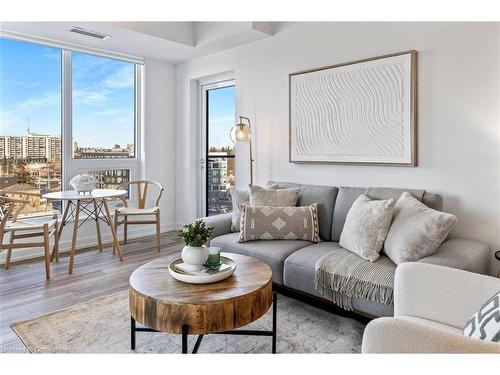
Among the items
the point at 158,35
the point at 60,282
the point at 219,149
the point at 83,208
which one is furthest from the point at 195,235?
the point at 219,149

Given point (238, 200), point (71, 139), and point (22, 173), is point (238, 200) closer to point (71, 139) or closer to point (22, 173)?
point (71, 139)

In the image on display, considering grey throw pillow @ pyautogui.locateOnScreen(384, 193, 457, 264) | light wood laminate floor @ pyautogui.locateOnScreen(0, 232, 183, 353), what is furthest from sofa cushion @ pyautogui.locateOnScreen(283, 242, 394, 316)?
light wood laminate floor @ pyautogui.locateOnScreen(0, 232, 183, 353)

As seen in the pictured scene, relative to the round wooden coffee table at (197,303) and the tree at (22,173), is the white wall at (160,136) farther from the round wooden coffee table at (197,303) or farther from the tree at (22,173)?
the round wooden coffee table at (197,303)

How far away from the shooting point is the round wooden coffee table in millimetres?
1732

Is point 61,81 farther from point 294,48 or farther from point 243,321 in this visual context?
point 243,321

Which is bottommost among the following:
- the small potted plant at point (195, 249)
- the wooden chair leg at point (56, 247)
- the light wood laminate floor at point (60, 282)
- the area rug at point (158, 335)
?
the area rug at point (158, 335)

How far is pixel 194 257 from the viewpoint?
2.05 m

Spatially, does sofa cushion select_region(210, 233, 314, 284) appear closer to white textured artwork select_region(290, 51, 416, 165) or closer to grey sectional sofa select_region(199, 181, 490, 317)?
grey sectional sofa select_region(199, 181, 490, 317)

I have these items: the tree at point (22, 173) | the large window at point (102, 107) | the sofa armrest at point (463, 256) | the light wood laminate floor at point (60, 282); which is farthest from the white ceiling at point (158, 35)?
the sofa armrest at point (463, 256)

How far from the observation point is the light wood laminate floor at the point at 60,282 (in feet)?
8.61

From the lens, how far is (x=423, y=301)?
1.70 meters

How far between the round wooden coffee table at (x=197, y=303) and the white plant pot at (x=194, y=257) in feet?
0.40

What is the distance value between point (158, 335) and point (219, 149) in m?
3.00
